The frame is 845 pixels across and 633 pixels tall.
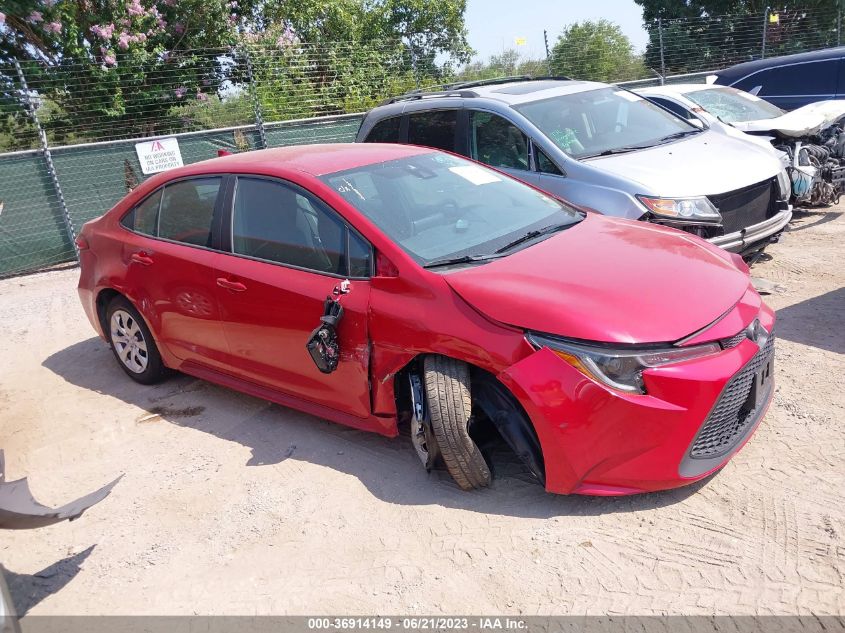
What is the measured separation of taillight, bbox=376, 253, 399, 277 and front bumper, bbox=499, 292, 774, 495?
2.73 ft

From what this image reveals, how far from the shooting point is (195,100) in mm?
14203

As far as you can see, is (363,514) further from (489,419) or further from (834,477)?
(834,477)

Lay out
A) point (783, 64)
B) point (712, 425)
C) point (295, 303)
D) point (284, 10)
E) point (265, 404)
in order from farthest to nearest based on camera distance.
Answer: point (284, 10), point (783, 64), point (265, 404), point (295, 303), point (712, 425)

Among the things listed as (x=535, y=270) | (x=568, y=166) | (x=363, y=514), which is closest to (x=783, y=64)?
(x=568, y=166)

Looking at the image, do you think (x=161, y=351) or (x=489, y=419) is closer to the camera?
(x=489, y=419)

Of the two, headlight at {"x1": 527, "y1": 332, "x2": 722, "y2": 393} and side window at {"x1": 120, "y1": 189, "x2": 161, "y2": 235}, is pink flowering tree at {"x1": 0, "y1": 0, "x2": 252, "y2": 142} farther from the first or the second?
headlight at {"x1": 527, "y1": 332, "x2": 722, "y2": 393}

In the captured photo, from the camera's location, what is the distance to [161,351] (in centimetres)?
536

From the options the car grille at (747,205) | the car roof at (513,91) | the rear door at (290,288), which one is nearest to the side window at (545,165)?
the car roof at (513,91)

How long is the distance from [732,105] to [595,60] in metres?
9.23

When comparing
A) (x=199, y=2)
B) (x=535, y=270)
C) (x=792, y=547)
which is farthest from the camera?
(x=199, y=2)

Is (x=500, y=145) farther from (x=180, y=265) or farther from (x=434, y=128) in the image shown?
(x=180, y=265)

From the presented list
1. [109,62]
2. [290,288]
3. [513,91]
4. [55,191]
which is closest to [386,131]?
[513,91]

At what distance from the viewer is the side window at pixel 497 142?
6.71 m

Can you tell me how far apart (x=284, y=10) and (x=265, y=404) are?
49.4 feet
